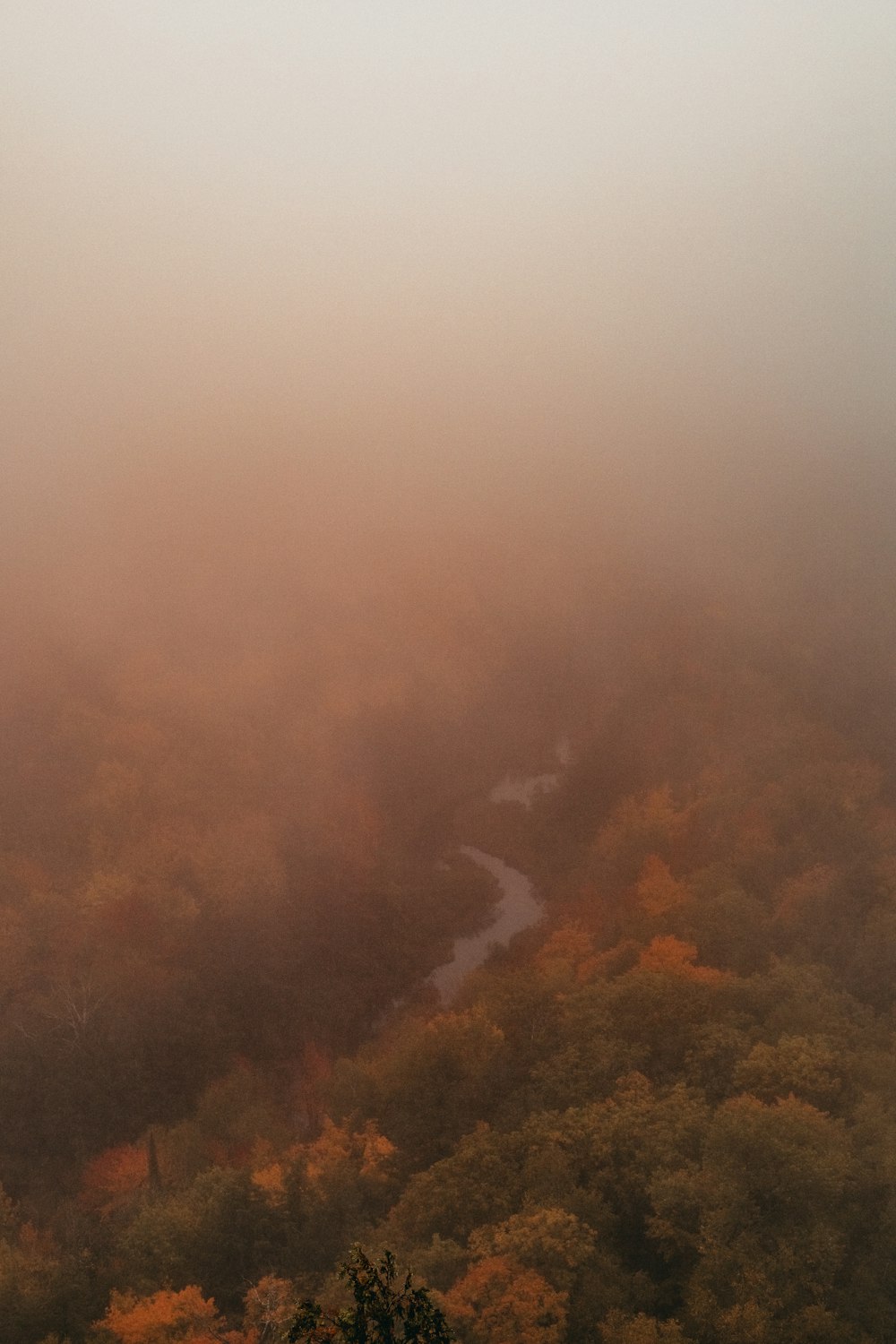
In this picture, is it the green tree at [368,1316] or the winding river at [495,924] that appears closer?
the green tree at [368,1316]

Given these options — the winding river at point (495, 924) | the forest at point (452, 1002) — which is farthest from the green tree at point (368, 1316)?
the winding river at point (495, 924)

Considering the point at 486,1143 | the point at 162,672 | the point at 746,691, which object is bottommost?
the point at 486,1143

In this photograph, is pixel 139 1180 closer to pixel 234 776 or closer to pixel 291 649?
pixel 234 776

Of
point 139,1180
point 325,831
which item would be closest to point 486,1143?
point 139,1180

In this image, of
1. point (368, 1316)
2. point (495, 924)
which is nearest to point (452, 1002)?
point (495, 924)

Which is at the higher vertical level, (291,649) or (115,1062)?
(291,649)

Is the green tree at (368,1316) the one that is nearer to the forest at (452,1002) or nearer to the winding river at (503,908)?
the forest at (452,1002)

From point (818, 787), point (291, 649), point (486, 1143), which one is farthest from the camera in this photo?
point (291, 649)

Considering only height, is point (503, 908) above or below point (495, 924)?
above

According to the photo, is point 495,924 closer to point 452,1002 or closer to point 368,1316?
point 452,1002

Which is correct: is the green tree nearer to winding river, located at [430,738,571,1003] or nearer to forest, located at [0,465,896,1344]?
forest, located at [0,465,896,1344]

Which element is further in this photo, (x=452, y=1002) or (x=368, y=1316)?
(x=452, y=1002)
